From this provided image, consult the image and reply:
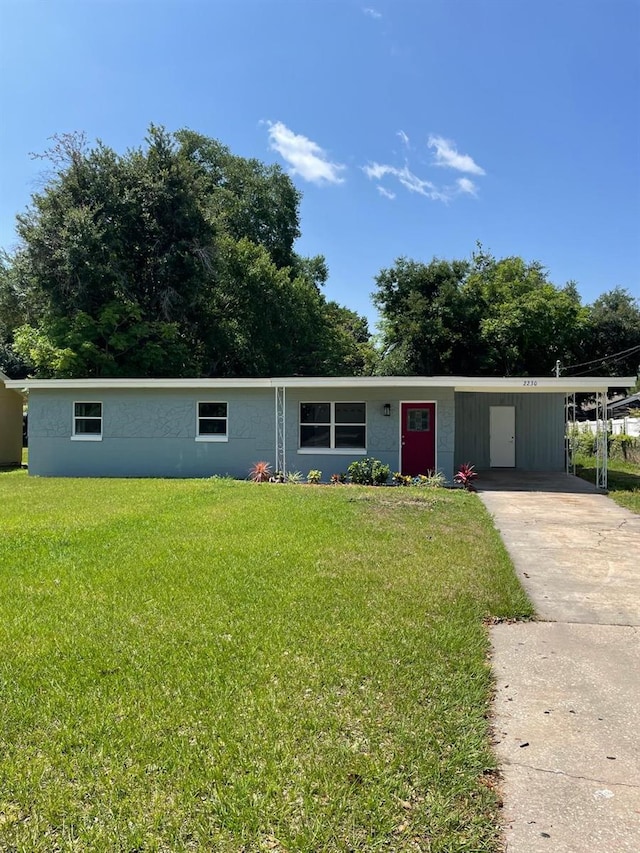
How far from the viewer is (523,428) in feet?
55.5

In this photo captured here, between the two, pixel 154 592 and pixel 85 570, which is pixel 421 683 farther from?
pixel 85 570

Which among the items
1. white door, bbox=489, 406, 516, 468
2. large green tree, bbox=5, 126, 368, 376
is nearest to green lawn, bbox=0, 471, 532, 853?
white door, bbox=489, 406, 516, 468

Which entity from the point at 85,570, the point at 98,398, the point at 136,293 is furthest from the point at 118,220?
the point at 85,570

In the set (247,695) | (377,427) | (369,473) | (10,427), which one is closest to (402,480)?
(369,473)

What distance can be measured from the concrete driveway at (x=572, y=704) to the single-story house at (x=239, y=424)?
684 cm

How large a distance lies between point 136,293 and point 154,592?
20.0m

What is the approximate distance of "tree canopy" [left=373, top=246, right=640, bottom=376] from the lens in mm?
25453

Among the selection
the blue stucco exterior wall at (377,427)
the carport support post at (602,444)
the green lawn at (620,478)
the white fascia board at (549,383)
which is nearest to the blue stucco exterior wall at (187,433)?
the blue stucco exterior wall at (377,427)

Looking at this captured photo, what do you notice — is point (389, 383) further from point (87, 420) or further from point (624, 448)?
point (624, 448)

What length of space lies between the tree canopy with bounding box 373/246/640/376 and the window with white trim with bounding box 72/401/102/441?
607 inches

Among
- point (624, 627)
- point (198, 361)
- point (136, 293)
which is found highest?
point (136, 293)

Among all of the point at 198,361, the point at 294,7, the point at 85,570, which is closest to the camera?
the point at 85,570

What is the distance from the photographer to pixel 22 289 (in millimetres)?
23203

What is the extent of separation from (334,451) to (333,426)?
2.22 feet
